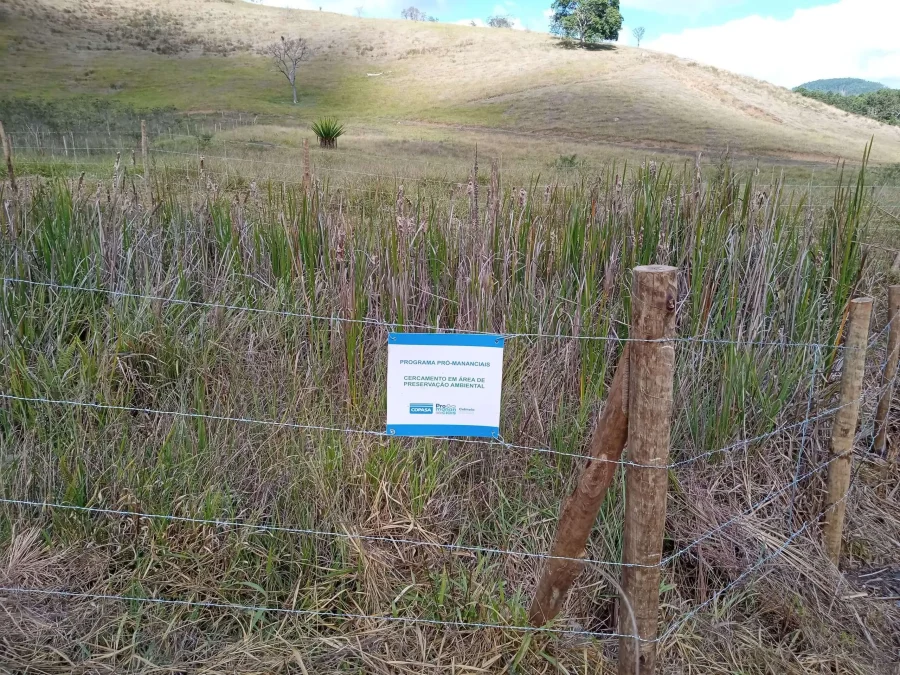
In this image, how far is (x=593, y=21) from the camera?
53.4m

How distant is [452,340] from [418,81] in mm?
36482

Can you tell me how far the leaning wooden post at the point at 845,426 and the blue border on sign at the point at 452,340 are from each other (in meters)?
1.24

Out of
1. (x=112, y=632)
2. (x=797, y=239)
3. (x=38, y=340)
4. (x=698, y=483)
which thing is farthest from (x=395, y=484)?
(x=797, y=239)

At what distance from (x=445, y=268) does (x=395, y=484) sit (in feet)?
3.29

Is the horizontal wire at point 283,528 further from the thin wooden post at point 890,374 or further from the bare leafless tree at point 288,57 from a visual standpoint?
the bare leafless tree at point 288,57

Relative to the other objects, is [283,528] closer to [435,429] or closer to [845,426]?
[435,429]

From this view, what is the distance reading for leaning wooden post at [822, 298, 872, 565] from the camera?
210 centimetres

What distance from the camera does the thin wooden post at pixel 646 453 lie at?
4.58 ft

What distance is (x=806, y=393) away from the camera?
8.58 ft

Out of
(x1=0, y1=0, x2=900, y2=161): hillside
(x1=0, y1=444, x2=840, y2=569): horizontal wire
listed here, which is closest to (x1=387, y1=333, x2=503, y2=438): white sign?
(x1=0, y1=444, x2=840, y2=569): horizontal wire

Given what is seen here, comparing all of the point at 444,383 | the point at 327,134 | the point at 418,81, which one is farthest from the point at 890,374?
the point at 418,81

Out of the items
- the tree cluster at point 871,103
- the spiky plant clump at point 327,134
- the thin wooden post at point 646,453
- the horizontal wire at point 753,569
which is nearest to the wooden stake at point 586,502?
the thin wooden post at point 646,453

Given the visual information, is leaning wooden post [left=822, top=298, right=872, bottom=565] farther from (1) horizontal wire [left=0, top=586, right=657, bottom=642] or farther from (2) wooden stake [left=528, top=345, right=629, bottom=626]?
(2) wooden stake [left=528, top=345, right=629, bottom=626]

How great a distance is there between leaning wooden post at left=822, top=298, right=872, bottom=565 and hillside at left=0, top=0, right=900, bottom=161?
18.0m
